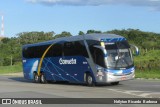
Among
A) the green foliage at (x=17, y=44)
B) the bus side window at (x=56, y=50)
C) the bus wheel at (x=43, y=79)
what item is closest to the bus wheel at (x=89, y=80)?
the bus side window at (x=56, y=50)

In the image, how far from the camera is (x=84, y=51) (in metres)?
27.3

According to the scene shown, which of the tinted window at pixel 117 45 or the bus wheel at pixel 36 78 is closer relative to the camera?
the tinted window at pixel 117 45

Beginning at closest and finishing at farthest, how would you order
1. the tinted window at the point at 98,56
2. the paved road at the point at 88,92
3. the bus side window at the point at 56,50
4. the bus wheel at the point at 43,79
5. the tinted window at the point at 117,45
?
the paved road at the point at 88,92, the tinted window at the point at 98,56, the tinted window at the point at 117,45, the bus side window at the point at 56,50, the bus wheel at the point at 43,79

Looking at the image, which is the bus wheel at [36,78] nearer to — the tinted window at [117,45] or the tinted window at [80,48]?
the tinted window at [80,48]

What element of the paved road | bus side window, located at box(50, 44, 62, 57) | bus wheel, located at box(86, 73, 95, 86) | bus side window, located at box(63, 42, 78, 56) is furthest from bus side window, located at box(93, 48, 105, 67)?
bus side window, located at box(50, 44, 62, 57)

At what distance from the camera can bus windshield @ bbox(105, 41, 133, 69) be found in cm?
2566

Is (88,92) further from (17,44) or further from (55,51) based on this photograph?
(17,44)

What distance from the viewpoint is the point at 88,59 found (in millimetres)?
26844

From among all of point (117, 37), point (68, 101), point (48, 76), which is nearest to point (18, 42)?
point (48, 76)

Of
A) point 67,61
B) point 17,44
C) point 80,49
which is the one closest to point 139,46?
point 17,44

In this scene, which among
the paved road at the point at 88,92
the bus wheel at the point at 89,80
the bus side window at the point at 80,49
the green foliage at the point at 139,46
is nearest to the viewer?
the paved road at the point at 88,92

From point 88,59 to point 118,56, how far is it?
2028mm

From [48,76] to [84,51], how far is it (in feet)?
21.2

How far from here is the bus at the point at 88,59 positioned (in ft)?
84.3
